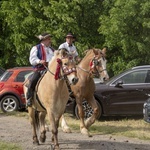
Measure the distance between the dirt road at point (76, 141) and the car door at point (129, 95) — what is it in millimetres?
2651

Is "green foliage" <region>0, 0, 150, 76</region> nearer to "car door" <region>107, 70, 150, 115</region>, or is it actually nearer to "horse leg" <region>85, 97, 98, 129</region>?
"car door" <region>107, 70, 150, 115</region>

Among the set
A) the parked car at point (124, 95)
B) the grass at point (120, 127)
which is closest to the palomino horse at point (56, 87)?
the grass at point (120, 127)

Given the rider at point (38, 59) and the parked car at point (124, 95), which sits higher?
the rider at point (38, 59)

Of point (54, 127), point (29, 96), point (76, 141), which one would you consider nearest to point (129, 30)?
point (76, 141)

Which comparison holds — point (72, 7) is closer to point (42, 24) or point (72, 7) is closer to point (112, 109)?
point (42, 24)

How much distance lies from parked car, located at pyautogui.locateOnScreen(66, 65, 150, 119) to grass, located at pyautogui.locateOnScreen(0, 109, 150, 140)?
1.10ft

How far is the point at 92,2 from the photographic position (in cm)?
2519

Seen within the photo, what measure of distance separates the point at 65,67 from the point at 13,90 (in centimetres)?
883

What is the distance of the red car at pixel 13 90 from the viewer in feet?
59.2

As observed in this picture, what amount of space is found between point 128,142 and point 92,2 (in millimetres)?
15010

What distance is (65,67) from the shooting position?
9500mm

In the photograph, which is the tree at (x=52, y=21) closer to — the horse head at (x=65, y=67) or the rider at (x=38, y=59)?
the rider at (x=38, y=59)

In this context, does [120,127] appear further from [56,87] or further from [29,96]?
[56,87]

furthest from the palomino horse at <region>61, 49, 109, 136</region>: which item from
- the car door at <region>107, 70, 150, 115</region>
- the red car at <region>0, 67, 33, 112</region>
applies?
the red car at <region>0, 67, 33, 112</region>
